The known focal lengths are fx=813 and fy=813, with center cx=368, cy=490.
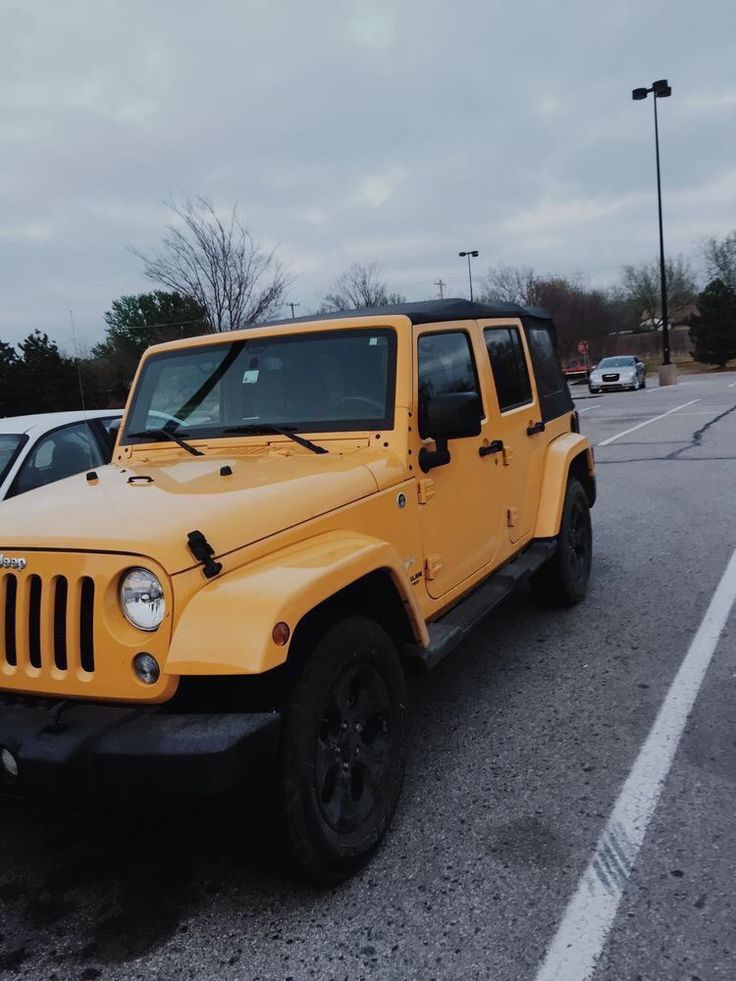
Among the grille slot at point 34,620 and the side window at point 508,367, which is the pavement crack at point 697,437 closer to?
the side window at point 508,367

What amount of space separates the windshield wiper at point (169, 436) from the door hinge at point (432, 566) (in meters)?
1.13

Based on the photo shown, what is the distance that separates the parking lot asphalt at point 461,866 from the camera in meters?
2.38

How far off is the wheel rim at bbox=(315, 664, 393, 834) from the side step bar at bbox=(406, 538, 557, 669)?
0.35 meters

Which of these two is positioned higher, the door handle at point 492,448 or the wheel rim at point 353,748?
the door handle at point 492,448

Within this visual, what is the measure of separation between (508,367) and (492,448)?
823 millimetres

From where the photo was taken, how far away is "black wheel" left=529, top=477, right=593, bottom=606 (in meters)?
5.16

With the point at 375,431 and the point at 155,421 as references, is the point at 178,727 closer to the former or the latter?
the point at 375,431

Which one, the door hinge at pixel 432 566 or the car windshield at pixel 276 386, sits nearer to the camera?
the door hinge at pixel 432 566

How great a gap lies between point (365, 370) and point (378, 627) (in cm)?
127

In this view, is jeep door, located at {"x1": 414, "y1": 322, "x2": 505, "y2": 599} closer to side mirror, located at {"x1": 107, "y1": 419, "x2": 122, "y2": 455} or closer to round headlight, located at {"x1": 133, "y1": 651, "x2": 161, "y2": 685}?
round headlight, located at {"x1": 133, "y1": 651, "x2": 161, "y2": 685}

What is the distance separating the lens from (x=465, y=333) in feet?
14.1

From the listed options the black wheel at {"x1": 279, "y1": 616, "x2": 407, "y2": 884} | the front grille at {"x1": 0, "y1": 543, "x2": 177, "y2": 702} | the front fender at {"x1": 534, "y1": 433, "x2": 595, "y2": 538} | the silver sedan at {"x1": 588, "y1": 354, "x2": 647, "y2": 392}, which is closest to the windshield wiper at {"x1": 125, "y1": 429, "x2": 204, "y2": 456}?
the front grille at {"x1": 0, "y1": 543, "x2": 177, "y2": 702}

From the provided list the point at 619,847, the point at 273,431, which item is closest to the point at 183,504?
the point at 273,431

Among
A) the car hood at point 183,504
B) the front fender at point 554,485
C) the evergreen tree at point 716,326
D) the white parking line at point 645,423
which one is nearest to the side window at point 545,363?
the front fender at point 554,485
